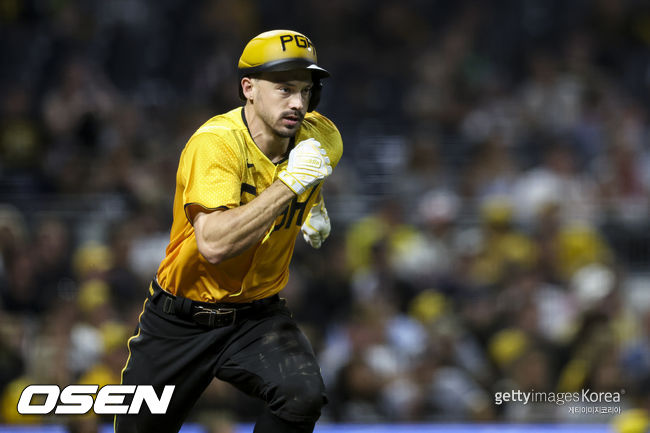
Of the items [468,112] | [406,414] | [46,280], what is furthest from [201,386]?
[468,112]

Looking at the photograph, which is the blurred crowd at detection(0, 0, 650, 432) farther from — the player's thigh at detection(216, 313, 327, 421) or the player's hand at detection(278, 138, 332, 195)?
the player's hand at detection(278, 138, 332, 195)

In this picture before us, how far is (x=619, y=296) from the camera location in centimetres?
849

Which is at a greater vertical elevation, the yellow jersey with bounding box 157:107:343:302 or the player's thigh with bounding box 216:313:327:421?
the yellow jersey with bounding box 157:107:343:302

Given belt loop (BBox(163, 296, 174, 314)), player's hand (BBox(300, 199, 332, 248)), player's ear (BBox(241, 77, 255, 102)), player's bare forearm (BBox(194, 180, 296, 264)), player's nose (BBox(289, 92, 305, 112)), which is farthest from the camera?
player's hand (BBox(300, 199, 332, 248))

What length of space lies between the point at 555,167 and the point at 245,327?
20.9 feet

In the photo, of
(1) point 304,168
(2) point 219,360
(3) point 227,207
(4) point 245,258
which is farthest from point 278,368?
(1) point 304,168

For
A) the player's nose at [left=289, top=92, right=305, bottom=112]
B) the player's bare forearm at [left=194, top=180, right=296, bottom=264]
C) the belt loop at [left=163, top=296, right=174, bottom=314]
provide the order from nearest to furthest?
the player's bare forearm at [left=194, top=180, right=296, bottom=264]
the player's nose at [left=289, top=92, right=305, bottom=112]
the belt loop at [left=163, top=296, right=174, bottom=314]

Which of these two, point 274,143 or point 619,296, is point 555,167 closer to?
point 619,296

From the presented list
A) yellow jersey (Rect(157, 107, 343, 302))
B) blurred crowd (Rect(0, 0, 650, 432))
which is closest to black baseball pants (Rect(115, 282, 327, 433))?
yellow jersey (Rect(157, 107, 343, 302))

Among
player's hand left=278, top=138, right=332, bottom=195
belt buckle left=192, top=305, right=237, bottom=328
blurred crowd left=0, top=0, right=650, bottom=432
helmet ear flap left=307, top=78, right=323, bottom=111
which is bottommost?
blurred crowd left=0, top=0, right=650, bottom=432

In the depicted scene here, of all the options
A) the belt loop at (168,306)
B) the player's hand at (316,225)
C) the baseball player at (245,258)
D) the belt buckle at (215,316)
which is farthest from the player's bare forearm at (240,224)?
the player's hand at (316,225)

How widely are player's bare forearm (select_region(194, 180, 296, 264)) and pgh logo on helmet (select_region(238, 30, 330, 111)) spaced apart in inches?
22.7

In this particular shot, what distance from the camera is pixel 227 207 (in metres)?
4.03

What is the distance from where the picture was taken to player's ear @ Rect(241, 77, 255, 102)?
14.4 ft
